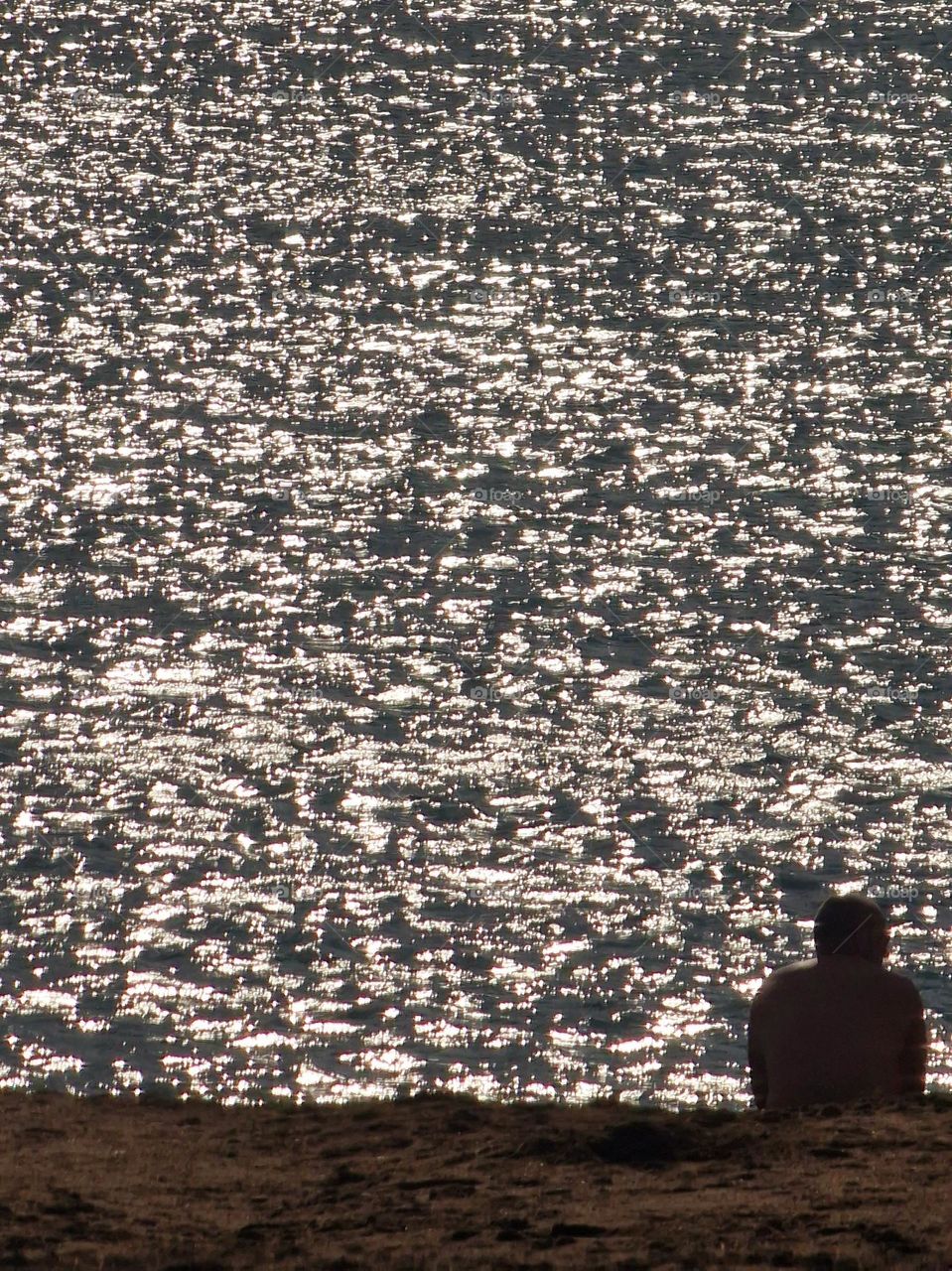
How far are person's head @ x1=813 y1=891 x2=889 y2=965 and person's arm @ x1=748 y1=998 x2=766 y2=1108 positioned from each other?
0.45 m

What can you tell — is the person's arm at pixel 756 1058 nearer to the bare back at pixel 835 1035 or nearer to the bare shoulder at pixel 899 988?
the bare back at pixel 835 1035

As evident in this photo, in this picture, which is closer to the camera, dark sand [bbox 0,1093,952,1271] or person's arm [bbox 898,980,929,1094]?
dark sand [bbox 0,1093,952,1271]

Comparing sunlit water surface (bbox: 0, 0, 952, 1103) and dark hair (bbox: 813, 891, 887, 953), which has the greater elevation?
sunlit water surface (bbox: 0, 0, 952, 1103)

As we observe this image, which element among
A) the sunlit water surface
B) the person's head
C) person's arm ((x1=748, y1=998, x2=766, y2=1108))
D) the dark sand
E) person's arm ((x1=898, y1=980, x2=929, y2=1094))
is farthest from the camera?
the sunlit water surface

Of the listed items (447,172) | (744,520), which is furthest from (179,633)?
(447,172)

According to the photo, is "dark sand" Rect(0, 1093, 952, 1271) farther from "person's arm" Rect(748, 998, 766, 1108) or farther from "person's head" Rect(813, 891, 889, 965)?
"person's head" Rect(813, 891, 889, 965)

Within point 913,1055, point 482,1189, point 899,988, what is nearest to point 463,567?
point 913,1055

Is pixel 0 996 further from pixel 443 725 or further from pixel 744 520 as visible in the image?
pixel 744 520

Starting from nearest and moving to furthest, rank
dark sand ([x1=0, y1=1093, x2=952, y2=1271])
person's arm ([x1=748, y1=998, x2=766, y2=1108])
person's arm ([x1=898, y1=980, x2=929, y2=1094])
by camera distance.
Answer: dark sand ([x1=0, y1=1093, x2=952, y2=1271]) < person's arm ([x1=898, y1=980, x2=929, y2=1094]) < person's arm ([x1=748, y1=998, x2=766, y2=1108])

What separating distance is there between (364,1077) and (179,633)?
330 inches

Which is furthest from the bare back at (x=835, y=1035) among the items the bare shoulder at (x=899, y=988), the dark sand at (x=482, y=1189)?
the dark sand at (x=482, y=1189)

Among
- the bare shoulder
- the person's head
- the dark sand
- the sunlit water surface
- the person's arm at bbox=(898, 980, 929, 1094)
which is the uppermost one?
the sunlit water surface

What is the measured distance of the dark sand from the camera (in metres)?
8.06

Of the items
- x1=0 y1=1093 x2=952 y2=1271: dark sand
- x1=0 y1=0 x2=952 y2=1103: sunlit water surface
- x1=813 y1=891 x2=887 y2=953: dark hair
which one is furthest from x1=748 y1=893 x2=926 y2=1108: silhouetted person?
x1=0 y1=0 x2=952 y2=1103: sunlit water surface
